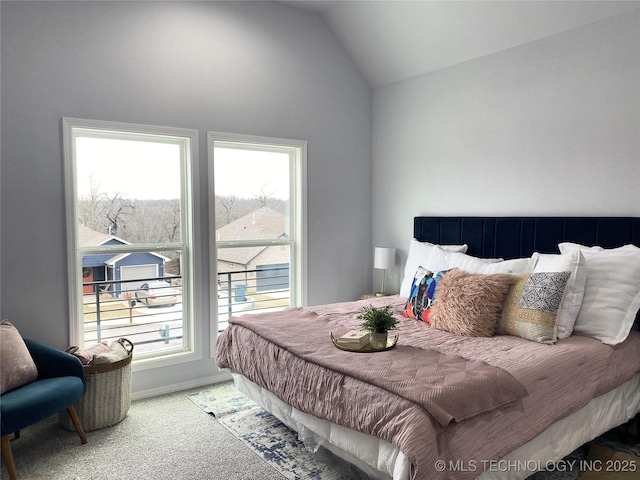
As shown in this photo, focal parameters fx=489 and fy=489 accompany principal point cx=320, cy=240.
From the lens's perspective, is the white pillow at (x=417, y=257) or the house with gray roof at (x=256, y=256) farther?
the house with gray roof at (x=256, y=256)

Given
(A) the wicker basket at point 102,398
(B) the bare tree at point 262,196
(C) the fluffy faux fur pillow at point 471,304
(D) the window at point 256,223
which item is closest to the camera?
(C) the fluffy faux fur pillow at point 471,304

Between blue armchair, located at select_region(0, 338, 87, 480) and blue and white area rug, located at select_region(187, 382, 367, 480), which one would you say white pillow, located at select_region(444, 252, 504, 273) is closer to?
blue and white area rug, located at select_region(187, 382, 367, 480)

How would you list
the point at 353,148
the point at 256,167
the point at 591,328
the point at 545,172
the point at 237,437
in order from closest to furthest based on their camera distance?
1. the point at 591,328
2. the point at 237,437
3. the point at 545,172
4. the point at 256,167
5. the point at 353,148

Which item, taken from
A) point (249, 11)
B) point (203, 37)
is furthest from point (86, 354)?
point (249, 11)

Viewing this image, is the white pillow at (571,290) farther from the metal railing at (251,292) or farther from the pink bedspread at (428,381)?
the metal railing at (251,292)

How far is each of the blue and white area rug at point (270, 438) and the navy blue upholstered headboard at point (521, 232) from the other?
199 centimetres

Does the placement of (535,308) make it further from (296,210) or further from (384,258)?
(296,210)

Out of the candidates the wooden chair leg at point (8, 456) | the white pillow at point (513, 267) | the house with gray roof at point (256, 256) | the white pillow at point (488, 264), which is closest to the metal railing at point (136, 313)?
the house with gray roof at point (256, 256)

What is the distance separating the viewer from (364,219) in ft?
16.0

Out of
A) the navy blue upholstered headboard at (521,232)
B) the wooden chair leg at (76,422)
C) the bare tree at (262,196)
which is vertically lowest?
the wooden chair leg at (76,422)

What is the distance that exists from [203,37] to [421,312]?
265 centimetres

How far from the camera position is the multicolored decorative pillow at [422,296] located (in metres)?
3.22

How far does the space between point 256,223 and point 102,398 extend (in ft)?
6.07

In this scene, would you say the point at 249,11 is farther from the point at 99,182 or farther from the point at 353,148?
the point at 99,182
